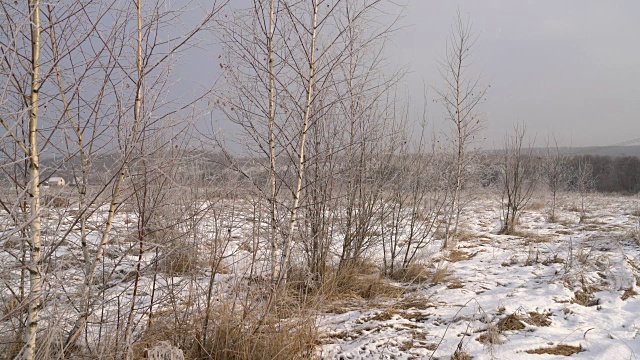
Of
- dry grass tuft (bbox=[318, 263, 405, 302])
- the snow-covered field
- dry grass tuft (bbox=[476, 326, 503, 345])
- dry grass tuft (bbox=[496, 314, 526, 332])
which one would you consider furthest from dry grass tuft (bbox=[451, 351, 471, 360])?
dry grass tuft (bbox=[318, 263, 405, 302])

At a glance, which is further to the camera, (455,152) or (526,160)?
(526,160)

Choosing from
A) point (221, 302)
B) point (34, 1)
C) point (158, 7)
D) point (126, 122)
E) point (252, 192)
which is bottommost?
point (221, 302)

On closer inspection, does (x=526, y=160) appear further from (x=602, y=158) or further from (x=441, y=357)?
(x=602, y=158)

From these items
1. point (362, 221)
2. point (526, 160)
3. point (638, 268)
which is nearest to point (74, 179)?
point (362, 221)

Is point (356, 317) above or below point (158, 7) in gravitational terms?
below

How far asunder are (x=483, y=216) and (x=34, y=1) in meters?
12.6

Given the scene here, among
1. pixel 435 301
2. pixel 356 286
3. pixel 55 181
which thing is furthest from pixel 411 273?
pixel 55 181

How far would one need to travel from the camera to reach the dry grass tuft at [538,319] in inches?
131

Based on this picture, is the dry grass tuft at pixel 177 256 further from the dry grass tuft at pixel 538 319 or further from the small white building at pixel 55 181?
the dry grass tuft at pixel 538 319

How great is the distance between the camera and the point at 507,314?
340cm

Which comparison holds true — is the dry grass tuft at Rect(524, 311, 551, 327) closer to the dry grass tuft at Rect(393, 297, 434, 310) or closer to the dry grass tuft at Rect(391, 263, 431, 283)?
the dry grass tuft at Rect(393, 297, 434, 310)

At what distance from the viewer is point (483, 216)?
12.2m

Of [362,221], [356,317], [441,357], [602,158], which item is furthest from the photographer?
[602,158]

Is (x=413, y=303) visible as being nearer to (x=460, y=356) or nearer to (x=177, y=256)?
(x=460, y=356)
